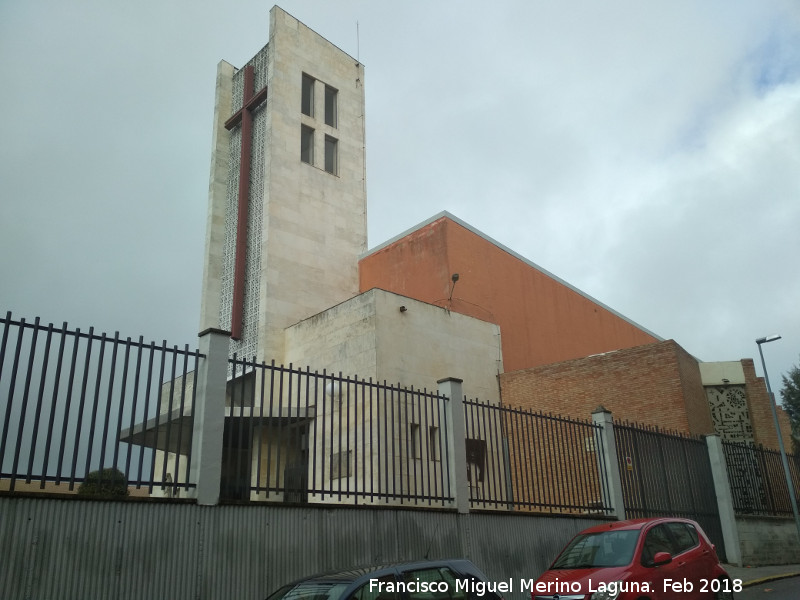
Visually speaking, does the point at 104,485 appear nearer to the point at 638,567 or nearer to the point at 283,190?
the point at 638,567

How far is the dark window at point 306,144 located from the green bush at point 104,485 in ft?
68.8

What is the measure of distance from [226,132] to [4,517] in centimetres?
2526

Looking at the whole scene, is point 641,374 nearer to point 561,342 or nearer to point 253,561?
point 561,342

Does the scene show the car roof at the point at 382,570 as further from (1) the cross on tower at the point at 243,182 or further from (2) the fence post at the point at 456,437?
(1) the cross on tower at the point at 243,182

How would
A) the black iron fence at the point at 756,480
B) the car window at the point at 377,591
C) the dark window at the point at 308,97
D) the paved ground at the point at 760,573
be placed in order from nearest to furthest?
the car window at the point at 377,591, the paved ground at the point at 760,573, the black iron fence at the point at 756,480, the dark window at the point at 308,97

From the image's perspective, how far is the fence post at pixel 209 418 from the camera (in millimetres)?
8047

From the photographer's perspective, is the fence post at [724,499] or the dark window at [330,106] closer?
the fence post at [724,499]

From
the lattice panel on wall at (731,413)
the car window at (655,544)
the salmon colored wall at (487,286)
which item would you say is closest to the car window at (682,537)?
the car window at (655,544)

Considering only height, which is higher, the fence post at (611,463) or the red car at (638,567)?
the fence post at (611,463)

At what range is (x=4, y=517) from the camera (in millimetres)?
6465

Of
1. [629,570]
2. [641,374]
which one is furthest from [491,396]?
[629,570]

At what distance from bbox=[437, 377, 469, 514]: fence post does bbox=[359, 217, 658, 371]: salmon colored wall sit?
37.1 ft

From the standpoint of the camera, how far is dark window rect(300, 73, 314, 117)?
1104 inches

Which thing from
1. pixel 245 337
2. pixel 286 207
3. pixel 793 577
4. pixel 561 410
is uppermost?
pixel 286 207
